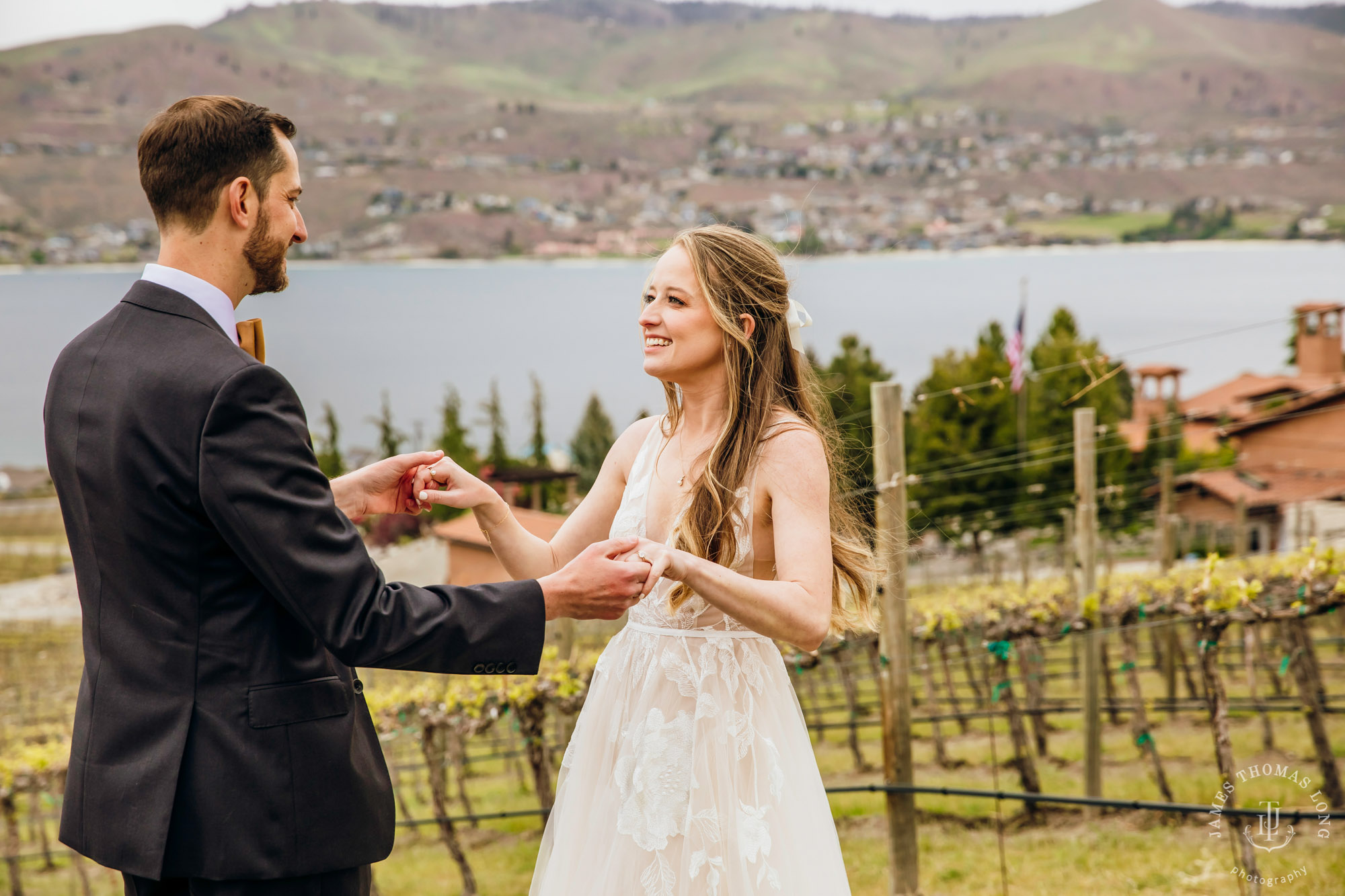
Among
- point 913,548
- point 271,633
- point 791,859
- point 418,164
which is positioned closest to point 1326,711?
point 913,548

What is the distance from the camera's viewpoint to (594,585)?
1933 mm

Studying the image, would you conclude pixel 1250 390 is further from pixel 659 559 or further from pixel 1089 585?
pixel 659 559

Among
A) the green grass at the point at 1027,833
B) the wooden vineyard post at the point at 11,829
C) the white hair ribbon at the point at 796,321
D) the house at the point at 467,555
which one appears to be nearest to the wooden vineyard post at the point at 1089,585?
the green grass at the point at 1027,833

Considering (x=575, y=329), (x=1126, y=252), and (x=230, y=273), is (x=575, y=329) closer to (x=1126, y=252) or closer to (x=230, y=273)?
(x=1126, y=252)

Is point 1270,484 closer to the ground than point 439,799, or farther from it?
closer to the ground

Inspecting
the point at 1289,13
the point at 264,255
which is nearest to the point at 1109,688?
the point at 264,255

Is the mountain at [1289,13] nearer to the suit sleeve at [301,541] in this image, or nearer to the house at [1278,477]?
the house at [1278,477]

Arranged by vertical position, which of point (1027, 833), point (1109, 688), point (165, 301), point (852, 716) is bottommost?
point (1109, 688)

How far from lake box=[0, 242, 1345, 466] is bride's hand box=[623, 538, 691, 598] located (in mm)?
106249

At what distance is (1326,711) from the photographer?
315 inches

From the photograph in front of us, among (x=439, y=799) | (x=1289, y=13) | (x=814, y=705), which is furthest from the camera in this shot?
(x=1289, y=13)

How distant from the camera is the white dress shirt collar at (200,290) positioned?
177 centimetres

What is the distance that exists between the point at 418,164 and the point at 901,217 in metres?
62.8

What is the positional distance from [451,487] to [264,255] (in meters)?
0.70
